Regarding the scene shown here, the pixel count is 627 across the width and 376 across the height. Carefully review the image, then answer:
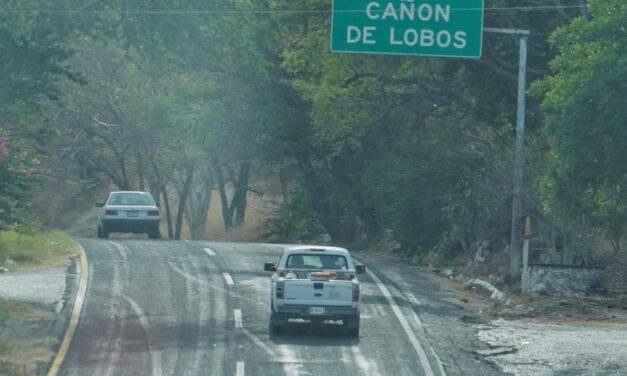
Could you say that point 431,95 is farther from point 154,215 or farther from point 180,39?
point 180,39

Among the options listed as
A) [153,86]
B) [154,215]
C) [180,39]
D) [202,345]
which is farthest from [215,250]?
[153,86]

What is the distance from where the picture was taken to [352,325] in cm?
2195

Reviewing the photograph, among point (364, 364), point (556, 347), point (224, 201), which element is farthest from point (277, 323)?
point (224, 201)

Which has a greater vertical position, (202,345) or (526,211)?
(526,211)

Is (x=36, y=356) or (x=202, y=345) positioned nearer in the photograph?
(x=36, y=356)

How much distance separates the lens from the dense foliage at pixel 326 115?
2250 cm

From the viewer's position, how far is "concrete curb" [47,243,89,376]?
61.4ft

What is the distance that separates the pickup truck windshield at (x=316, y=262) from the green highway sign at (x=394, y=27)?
4.25 metres

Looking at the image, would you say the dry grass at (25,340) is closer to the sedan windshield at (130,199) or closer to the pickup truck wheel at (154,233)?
the sedan windshield at (130,199)

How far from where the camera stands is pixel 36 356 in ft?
62.7

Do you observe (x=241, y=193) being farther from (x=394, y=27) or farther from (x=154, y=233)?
(x=394, y=27)

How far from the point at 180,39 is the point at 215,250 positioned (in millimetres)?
11789

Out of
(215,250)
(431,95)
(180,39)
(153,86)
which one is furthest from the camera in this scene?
(153,86)

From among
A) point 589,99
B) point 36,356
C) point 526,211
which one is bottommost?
point 36,356
